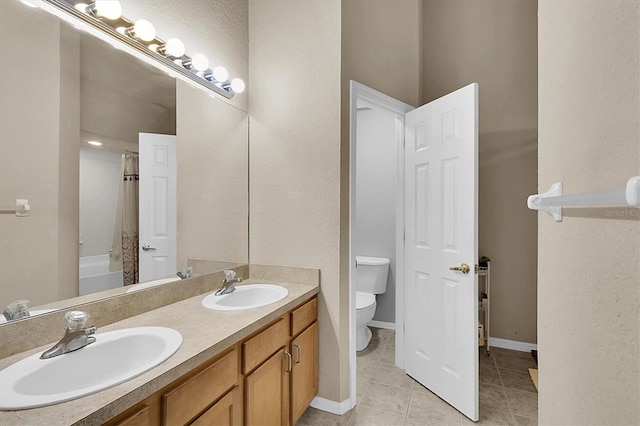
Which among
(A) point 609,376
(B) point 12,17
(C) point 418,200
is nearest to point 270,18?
(B) point 12,17

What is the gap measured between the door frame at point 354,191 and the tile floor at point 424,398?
139mm

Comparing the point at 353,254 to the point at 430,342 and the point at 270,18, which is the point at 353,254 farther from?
the point at 270,18

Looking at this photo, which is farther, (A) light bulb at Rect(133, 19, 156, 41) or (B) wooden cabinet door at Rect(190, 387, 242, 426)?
(A) light bulb at Rect(133, 19, 156, 41)

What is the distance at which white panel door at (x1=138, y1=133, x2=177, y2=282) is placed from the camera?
1518mm

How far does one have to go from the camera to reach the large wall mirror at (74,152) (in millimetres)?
1047

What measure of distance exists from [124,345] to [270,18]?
2074 mm

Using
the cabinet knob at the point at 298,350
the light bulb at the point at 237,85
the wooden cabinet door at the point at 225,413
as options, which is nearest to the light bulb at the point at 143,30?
the light bulb at the point at 237,85

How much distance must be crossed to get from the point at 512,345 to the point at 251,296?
2.37 metres

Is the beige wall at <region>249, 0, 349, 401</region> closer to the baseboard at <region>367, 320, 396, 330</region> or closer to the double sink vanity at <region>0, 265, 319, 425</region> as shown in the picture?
the double sink vanity at <region>0, 265, 319, 425</region>

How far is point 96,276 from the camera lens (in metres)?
1.31

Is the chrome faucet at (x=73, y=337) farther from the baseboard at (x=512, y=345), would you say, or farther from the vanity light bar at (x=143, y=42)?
the baseboard at (x=512, y=345)

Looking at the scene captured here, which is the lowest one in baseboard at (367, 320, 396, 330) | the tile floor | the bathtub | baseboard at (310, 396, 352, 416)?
the tile floor

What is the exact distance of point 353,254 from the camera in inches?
80.3

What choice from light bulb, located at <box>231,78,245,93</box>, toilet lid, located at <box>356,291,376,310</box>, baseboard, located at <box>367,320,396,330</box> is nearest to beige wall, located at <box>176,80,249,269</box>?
light bulb, located at <box>231,78,245,93</box>
